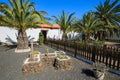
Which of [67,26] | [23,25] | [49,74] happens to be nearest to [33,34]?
[67,26]

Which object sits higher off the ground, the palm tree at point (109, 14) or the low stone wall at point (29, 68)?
the palm tree at point (109, 14)

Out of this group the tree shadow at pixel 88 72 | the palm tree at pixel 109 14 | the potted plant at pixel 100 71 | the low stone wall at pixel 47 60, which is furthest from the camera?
the palm tree at pixel 109 14

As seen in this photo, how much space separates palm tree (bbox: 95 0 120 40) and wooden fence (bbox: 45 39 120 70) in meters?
8.90

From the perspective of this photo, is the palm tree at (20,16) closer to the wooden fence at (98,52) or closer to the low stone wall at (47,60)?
the wooden fence at (98,52)

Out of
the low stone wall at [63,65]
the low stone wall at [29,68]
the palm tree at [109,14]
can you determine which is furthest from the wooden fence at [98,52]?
the palm tree at [109,14]

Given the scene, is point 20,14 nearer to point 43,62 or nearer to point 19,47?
point 19,47

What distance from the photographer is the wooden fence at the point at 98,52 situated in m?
6.07

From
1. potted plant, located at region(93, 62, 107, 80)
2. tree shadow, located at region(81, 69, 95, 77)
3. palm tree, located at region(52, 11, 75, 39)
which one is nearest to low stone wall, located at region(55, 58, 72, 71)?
tree shadow, located at region(81, 69, 95, 77)

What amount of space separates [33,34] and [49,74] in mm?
14743

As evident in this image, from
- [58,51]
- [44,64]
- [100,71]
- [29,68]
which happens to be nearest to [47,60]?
[44,64]

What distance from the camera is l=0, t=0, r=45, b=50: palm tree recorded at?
1134 cm

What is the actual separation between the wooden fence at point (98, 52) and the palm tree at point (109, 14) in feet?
29.2

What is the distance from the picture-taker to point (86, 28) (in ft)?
46.3

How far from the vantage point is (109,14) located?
17.5 metres
